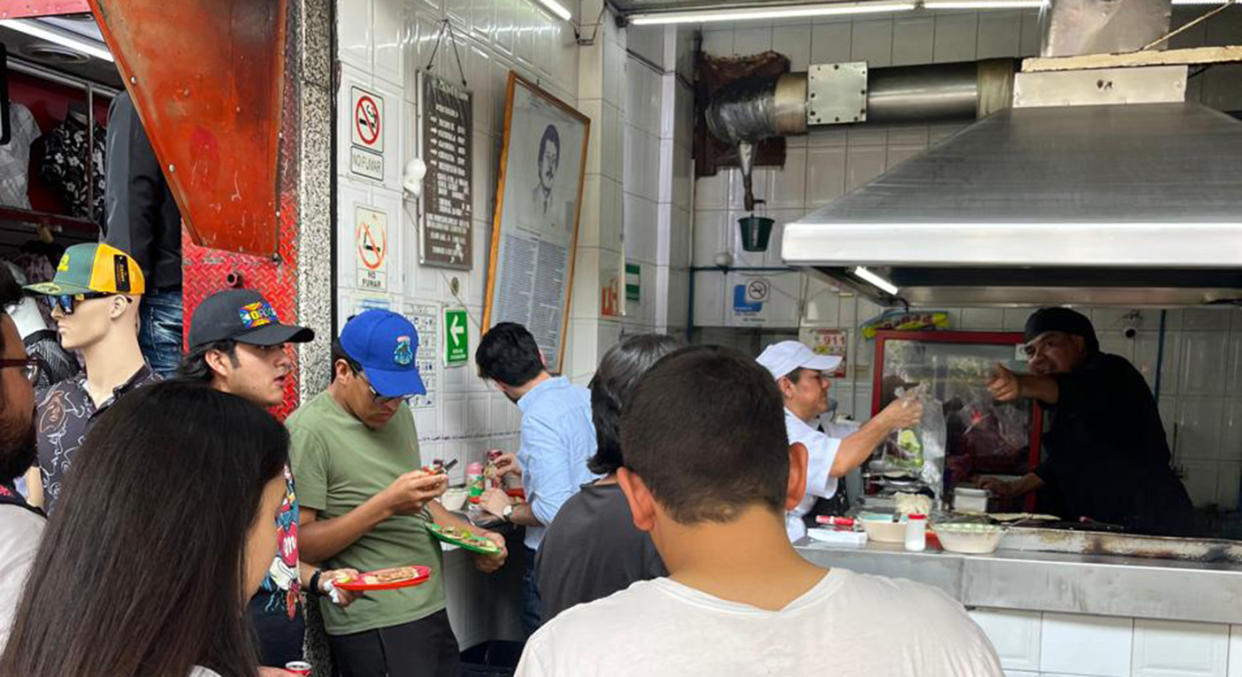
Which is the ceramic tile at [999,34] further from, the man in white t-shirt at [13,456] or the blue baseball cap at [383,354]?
the man in white t-shirt at [13,456]

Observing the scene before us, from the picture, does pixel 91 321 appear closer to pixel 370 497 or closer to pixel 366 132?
pixel 370 497

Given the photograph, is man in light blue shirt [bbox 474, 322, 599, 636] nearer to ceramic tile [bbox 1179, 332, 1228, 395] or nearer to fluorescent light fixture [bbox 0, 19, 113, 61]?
fluorescent light fixture [bbox 0, 19, 113, 61]

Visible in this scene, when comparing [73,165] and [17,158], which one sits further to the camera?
[73,165]

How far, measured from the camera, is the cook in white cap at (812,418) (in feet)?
10.3

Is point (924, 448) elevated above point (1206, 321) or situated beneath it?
situated beneath

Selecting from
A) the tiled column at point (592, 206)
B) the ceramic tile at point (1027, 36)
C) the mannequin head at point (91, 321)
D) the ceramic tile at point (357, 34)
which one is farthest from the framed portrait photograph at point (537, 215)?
the ceramic tile at point (1027, 36)

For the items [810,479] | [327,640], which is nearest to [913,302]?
[810,479]

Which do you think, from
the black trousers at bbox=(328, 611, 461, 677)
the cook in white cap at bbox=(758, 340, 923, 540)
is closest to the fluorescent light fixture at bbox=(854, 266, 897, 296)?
the cook in white cap at bbox=(758, 340, 923, 540)

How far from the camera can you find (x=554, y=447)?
341 centimetres

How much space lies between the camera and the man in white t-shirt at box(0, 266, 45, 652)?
53.7 inches

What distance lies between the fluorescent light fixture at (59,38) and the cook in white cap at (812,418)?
9.75 feet

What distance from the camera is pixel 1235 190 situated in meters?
2.35

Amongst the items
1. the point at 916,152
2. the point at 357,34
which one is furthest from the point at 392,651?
the point at 916,152

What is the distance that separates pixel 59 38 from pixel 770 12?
3534 mm
